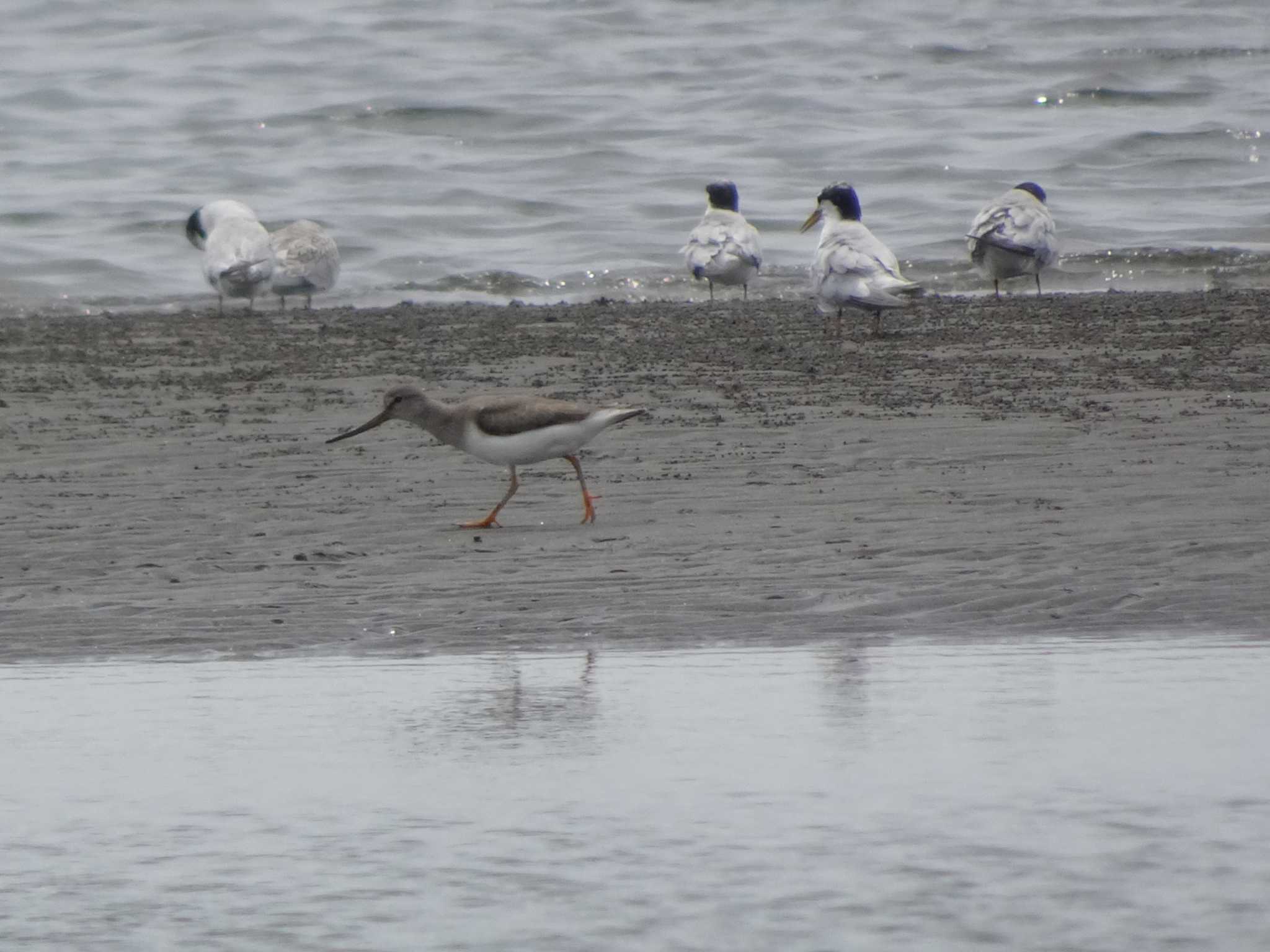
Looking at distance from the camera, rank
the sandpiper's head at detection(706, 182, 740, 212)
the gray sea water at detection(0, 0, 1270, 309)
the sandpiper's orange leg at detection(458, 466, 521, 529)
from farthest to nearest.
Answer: the gray sea water at detection(0, 0, 1270, 309), the sandpiper's head at detection(706, 182, 740, 212), the sandpiper's orange leg at detection(458, 466, 521, 529)

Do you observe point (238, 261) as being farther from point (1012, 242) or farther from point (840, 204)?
point (1012, 242)

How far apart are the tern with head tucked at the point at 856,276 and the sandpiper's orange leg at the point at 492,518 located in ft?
18.0

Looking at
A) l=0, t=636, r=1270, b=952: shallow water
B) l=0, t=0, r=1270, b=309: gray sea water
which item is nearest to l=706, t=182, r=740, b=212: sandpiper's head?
l=0, t=0, r=1270, b=309: gray sea water

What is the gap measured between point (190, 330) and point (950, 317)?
5176 millimetres

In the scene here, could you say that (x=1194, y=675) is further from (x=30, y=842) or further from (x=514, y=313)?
(x=514, y=313)

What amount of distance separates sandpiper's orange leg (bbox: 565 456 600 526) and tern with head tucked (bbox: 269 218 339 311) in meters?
9.20

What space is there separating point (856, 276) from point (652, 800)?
9904mm

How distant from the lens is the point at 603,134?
26.6m

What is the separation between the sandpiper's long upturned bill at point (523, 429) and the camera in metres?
8.84

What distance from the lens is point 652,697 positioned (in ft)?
18.8

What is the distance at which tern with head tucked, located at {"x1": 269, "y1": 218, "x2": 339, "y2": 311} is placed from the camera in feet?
59.0

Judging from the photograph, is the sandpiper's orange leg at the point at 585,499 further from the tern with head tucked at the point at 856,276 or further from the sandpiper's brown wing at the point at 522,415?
the tern with head tucked at the point at 856,276

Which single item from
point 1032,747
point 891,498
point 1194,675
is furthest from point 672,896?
point 891,498

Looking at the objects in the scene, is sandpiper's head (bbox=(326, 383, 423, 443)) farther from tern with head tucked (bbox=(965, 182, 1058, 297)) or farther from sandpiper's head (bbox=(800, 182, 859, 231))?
tern with head tucked (bbox=(965, 182, 1058, 297))
